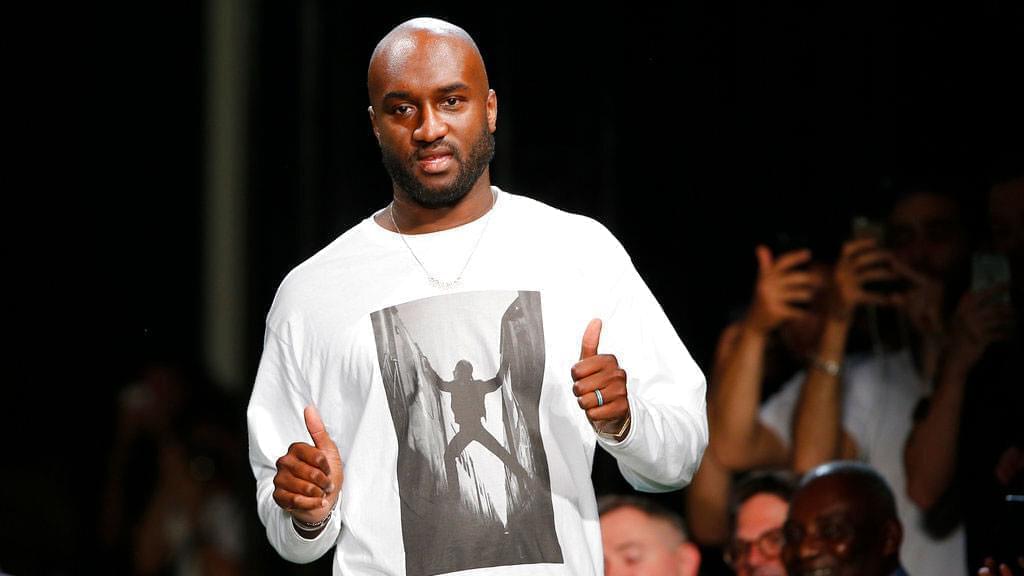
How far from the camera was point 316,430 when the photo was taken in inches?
93.4

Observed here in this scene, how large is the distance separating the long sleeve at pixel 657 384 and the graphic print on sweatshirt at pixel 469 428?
15cm

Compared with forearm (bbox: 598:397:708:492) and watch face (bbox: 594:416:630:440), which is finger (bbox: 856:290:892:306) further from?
watch face (bbox: 594:416:630:440)

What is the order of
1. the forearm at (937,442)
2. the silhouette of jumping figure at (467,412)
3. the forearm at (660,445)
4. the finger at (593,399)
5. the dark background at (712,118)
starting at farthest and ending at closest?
the dark background at (712,118), the forearm at (937,442), the silhouette of jumping figure at (467,412), the forearm at (660,445), the finger at (593,399)

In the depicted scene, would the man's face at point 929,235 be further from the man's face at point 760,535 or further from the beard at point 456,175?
the beard at point 456,175

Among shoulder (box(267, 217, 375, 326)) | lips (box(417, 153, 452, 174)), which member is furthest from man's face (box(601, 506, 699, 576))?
lips (box(417, 153, 452, 174))

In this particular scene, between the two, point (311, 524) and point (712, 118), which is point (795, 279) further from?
point (311, 524)

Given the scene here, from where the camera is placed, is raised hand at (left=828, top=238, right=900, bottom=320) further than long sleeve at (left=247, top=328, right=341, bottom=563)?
Yes

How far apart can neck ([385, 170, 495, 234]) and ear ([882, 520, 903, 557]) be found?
1.40 m

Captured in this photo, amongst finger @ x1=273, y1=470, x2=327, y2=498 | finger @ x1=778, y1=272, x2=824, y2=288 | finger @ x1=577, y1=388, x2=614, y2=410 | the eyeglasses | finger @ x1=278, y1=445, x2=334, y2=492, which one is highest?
finger @ x1=778, y1=272, x2=824, y2=288

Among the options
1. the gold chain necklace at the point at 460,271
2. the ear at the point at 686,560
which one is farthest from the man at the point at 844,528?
the gold chain necklace at the point at 460,271

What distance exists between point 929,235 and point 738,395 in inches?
26.3

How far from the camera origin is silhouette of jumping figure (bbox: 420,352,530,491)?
2.40 metres

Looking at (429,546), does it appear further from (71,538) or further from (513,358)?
(71,538)

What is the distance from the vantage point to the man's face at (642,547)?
360cm
